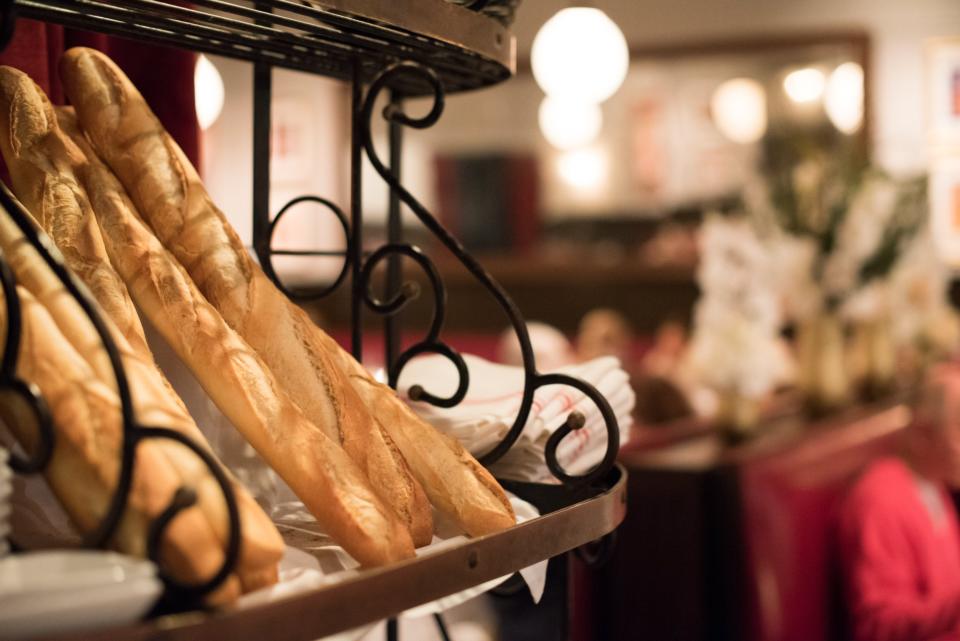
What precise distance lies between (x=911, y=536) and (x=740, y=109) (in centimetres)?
393

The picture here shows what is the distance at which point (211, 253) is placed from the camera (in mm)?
672

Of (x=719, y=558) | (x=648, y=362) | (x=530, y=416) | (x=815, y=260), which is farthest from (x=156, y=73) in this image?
(x=648, y=362)

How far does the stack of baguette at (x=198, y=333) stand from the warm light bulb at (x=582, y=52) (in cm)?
303

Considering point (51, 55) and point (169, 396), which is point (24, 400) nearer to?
point (169, 396)

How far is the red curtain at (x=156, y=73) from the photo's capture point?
93 centimetres

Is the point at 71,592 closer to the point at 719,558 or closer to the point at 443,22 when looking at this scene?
the point at 443,22

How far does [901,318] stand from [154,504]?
3.69 metres

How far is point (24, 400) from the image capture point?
484 mm

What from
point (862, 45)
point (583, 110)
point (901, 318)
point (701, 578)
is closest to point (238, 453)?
point (701, 578)

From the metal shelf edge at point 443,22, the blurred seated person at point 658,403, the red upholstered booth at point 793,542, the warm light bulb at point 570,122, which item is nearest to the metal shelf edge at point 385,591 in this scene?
the metal shelf edge at point 443,22

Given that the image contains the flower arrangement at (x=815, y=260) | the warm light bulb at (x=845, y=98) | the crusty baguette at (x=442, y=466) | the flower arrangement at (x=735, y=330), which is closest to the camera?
the crusty baguette at (x=442, y=466)

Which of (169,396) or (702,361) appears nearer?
(169,396)

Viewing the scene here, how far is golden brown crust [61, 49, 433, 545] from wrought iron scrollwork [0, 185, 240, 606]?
0.57 feet

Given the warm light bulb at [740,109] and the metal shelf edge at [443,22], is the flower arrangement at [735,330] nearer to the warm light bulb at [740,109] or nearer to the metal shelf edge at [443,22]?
the metal shelf edge at [443,22]
